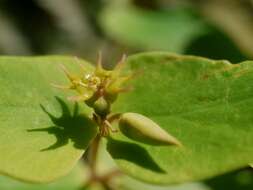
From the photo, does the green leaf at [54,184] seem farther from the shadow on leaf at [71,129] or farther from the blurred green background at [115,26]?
the blurred green background at [115,26]

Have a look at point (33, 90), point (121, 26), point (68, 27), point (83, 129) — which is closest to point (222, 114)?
point (83, 129)

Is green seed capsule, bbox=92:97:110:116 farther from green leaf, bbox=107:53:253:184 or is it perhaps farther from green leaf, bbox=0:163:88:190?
green leaf, bbox=0:163:88:190

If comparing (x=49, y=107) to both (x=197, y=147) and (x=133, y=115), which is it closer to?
(x=133, y=115)

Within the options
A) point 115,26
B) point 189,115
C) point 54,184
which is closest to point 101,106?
point 189,115

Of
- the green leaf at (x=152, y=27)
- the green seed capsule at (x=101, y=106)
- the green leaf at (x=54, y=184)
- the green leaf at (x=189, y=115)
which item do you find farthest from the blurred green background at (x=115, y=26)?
the green seed capsule at (x=101, y=106)

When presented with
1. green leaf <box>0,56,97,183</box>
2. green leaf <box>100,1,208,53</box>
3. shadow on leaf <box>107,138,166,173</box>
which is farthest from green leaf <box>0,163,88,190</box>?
green leaf <box>100,1,208,53</box>

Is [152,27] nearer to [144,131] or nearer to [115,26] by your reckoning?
[115,26]
